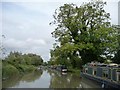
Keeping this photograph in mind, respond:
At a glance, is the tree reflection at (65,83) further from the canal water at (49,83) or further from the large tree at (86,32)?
the large tree at (86,32)

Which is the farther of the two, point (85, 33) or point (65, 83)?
point (85, 33)

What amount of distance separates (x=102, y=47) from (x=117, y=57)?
10696 millimetres

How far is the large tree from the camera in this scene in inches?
1854

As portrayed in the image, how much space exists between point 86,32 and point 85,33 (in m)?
0.24

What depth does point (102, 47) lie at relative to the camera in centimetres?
4706

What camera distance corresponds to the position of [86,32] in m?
48.5

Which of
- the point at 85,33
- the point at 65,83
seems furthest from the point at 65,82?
the point at 85,33

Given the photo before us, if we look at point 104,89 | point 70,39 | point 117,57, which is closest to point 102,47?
point 70,39

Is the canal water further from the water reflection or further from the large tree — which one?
the large tree

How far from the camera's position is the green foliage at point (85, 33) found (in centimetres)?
4706

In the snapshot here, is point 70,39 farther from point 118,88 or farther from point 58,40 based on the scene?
point 118,88

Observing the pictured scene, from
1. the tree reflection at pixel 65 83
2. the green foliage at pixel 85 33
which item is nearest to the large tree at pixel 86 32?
the green foliage at pixel 85 33

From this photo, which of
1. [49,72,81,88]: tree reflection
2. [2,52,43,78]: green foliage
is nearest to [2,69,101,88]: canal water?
[49,72,81,88]: tree reflection

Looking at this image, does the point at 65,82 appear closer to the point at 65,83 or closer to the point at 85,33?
the point at 65,83
